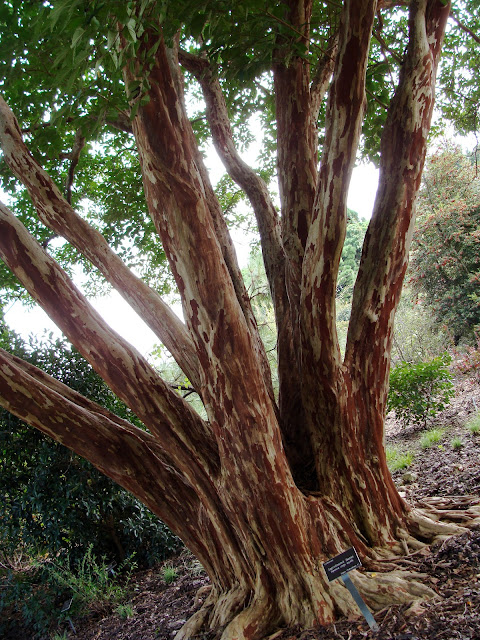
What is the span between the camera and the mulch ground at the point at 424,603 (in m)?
1.94

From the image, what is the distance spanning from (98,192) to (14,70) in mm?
2906

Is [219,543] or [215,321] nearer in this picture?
[215,321]

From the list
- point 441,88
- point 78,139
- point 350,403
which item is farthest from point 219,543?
point 441,88

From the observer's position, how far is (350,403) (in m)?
2.73

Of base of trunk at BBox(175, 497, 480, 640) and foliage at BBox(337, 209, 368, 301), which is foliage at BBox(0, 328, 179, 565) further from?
foliage at BBox(337, 209, 368, 301)

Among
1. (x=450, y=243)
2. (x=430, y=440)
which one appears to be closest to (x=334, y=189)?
(x=430, y=440)

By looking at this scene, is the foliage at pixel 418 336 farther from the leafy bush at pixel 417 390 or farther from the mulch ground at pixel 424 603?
the mulch ground at pixel 424 603

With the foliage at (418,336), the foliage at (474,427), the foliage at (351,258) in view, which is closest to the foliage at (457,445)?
the foliage at (474,427)

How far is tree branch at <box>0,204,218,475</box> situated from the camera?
2432mm

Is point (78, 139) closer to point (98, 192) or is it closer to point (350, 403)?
point (98, 192)

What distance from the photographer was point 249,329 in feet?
8.92

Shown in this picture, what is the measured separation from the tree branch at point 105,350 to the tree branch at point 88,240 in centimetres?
42

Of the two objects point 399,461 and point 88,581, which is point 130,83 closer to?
point 88,581

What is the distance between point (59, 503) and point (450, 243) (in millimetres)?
11436
